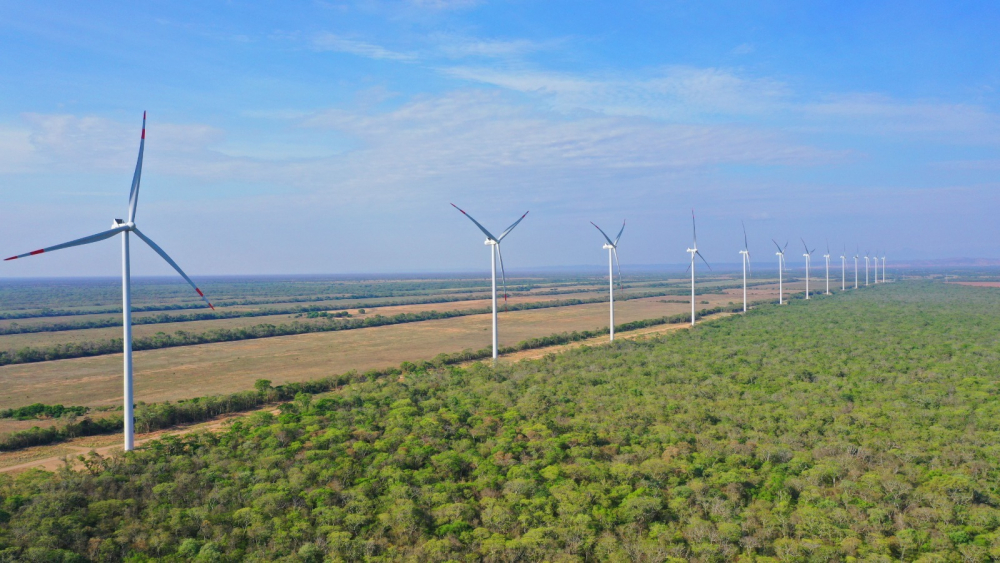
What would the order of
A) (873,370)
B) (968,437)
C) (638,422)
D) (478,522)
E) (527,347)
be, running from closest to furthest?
(478,522)
(968,437)
(638,422)
(873,370)
(527,347)

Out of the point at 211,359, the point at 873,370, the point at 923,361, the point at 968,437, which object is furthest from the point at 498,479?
the point at 211,359

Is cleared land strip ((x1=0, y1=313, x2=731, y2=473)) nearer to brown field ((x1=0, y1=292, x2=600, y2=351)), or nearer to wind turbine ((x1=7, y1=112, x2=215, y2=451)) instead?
wind turbine ((x1=7, y1=112, x2=215, y2=451))

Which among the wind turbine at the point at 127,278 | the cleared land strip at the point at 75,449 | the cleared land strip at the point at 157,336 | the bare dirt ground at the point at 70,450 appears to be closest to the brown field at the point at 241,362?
the cleared land strip at the point at 157,336

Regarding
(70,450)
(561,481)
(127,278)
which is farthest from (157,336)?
(561,481)

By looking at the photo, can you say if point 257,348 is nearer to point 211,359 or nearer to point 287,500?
point 211,359

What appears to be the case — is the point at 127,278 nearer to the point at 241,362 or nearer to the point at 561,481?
the point at 561,481

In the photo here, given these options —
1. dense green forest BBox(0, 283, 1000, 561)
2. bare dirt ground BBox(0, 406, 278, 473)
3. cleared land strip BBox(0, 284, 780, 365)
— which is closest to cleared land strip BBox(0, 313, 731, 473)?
bare dirt ground BBox(0, 406, 278, 473)

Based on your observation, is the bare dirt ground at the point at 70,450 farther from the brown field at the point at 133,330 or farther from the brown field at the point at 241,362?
the brown field at the point at 133,330
